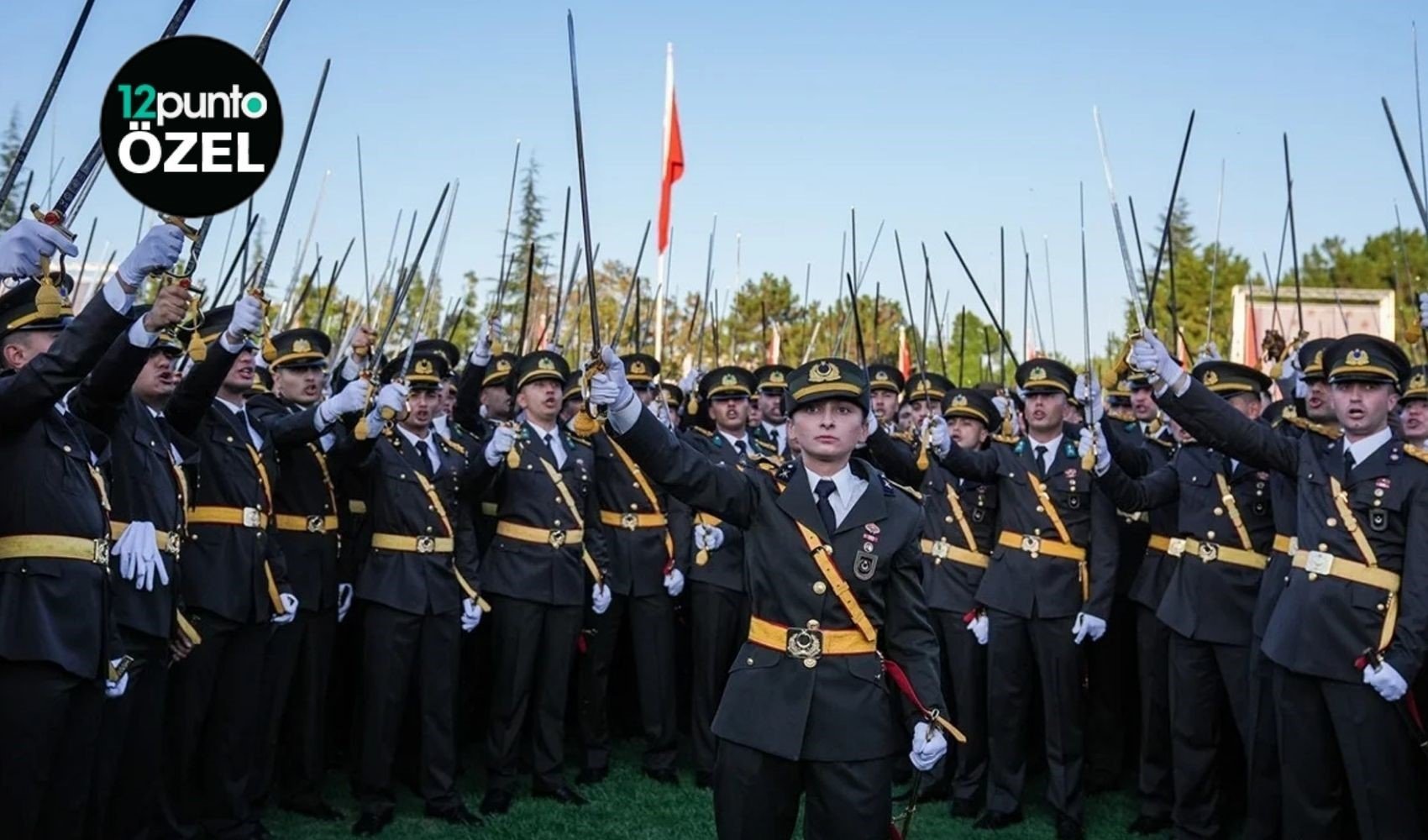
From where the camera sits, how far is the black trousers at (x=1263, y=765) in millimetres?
6395

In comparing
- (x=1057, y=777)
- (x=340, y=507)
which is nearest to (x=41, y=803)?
(x=340, y=507)

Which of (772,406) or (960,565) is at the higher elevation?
(772,406)

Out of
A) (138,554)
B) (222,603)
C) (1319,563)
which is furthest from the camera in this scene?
(222,603)

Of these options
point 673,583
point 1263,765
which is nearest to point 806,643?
point 1263,765

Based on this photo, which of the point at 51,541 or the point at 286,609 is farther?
the point at 286,609

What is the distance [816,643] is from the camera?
444cm

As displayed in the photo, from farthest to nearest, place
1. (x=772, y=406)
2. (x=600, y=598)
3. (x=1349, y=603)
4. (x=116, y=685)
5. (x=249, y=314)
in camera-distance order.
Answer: (x=772, y=406) → (x=600, y=598) → (x=1349, y=603) → (x=249, y=314) → (x=116, y=685)

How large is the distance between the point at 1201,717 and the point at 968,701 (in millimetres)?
1512

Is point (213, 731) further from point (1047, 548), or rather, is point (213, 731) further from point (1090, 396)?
point (1090, 396)

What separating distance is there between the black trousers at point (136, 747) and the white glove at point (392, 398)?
1.69m

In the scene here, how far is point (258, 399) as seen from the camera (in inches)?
280

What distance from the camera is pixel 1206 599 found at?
6.99m

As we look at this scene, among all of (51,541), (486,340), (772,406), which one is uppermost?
(486,340)

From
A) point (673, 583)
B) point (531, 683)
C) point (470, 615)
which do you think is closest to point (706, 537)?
point (673, 583)
